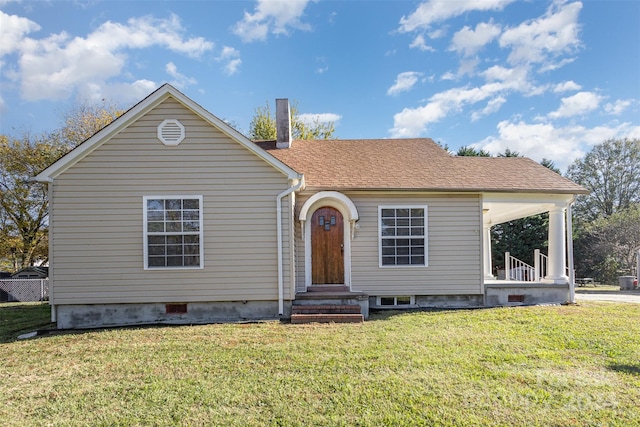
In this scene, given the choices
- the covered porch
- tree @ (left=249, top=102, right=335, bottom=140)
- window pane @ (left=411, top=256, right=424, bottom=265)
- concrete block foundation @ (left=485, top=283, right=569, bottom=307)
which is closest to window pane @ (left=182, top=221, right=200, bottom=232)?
window pane @ (left=411, top=256, right=424, bottom=265)

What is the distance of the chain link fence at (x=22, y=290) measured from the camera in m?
16.2

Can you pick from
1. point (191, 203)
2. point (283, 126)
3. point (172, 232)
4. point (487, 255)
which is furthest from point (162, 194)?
point (487, 255)

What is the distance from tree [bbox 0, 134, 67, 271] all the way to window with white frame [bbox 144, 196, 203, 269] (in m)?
16.5

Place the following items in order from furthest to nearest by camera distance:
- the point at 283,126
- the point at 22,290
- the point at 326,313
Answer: the point at 22,290 < the point at 283,126 < the point at 326,313

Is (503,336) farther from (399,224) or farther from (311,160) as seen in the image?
(311,160)

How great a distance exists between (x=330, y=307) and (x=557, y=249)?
21.7 ft

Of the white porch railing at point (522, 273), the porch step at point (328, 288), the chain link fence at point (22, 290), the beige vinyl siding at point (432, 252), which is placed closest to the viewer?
the porch step at point (328, 288)

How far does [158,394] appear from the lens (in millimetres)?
4434

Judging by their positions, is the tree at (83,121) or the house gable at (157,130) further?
the tree at (83,121)

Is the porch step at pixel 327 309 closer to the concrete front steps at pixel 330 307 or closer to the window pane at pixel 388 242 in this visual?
the concrete front steps at pixel 330 307

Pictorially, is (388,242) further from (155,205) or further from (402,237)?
(155,205)

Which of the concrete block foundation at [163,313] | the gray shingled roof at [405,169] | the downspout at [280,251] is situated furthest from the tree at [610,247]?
the concrete block foundation at [163,313]

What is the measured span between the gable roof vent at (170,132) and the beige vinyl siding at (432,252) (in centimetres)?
329

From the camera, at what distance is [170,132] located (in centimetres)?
866
